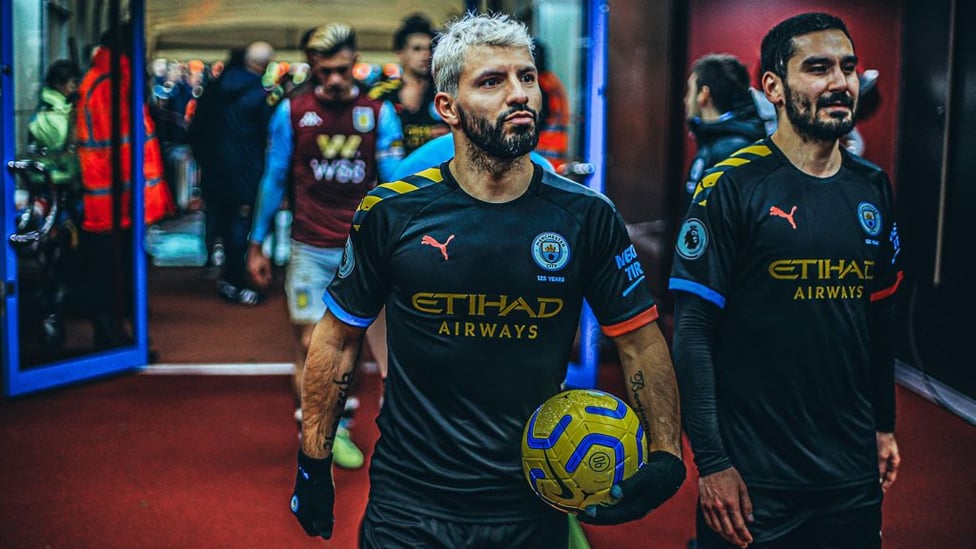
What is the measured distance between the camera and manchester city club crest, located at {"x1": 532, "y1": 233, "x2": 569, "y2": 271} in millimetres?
2555

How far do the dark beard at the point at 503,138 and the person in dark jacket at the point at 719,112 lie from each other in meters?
2.50

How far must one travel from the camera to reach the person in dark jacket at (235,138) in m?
10.5

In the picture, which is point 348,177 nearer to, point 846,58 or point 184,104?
point 846,58

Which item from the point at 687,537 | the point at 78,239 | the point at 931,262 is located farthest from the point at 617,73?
the point at 687,537

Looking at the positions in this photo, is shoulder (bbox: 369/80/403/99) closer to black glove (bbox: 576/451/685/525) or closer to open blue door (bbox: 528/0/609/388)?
open blue door (bbox: 528/0/609/388)

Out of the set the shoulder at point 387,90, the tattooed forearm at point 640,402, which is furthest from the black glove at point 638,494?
the shoulder at point 387,90

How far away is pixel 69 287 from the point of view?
25.0 feet

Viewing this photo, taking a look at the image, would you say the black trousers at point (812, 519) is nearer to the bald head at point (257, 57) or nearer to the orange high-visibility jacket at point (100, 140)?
the orange high-visibility jacket at point (100, 140)

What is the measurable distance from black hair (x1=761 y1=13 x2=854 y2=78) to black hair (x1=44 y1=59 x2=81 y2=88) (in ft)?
18.8

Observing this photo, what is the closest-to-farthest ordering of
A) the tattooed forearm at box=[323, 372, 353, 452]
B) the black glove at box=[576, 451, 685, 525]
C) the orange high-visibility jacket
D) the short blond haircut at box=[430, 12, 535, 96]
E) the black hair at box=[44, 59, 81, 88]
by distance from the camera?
the black glove at box=[576, 451, 685, 525], the short blond haircut at box=[430, 12, 535, 96], the tattooed forearm at box=[323, 372, 353, 452], the black hair at box=[44, 59, 81, 88], the orange high-visibility jacket

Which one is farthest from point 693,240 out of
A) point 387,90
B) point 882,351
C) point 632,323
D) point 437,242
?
point 387,90

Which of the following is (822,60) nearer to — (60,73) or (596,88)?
(596,88)

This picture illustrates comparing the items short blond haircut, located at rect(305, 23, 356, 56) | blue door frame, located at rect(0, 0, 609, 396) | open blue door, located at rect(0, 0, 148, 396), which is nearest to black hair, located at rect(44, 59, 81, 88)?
open blue door, located at rect(0, 0, 148, 396)

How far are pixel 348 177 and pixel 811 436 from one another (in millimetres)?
3404
